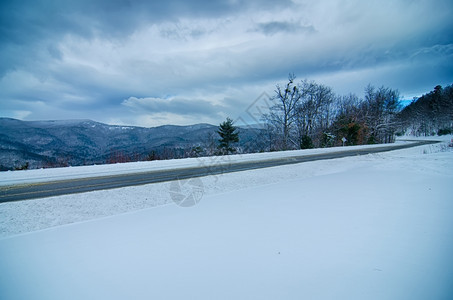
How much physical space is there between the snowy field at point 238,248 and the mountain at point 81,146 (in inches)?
557

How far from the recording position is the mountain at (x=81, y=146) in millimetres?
19784

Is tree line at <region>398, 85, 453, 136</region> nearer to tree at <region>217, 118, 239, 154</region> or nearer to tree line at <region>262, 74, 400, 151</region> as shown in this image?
tree line at <region>262, 74, 400, 151</region>

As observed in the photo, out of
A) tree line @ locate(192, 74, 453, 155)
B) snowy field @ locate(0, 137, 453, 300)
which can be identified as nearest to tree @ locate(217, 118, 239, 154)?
tree line @ locate(192, 74, 453, 155)

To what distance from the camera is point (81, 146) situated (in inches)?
5364

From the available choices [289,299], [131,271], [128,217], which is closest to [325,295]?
[289,299]

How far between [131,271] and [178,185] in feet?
20.6

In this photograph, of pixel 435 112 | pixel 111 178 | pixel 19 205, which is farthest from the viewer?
pixel 435 112

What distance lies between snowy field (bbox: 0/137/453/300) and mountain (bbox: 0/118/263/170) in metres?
14.1

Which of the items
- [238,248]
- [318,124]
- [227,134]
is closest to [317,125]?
[318,124]

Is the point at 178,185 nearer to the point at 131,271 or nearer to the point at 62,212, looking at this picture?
the point at 62,212

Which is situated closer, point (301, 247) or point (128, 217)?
point (301, 247)

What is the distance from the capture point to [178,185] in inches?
374

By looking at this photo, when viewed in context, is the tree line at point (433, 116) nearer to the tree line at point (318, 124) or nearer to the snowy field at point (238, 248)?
the tree line at point (318, 124)

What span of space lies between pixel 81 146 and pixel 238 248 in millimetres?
162885
